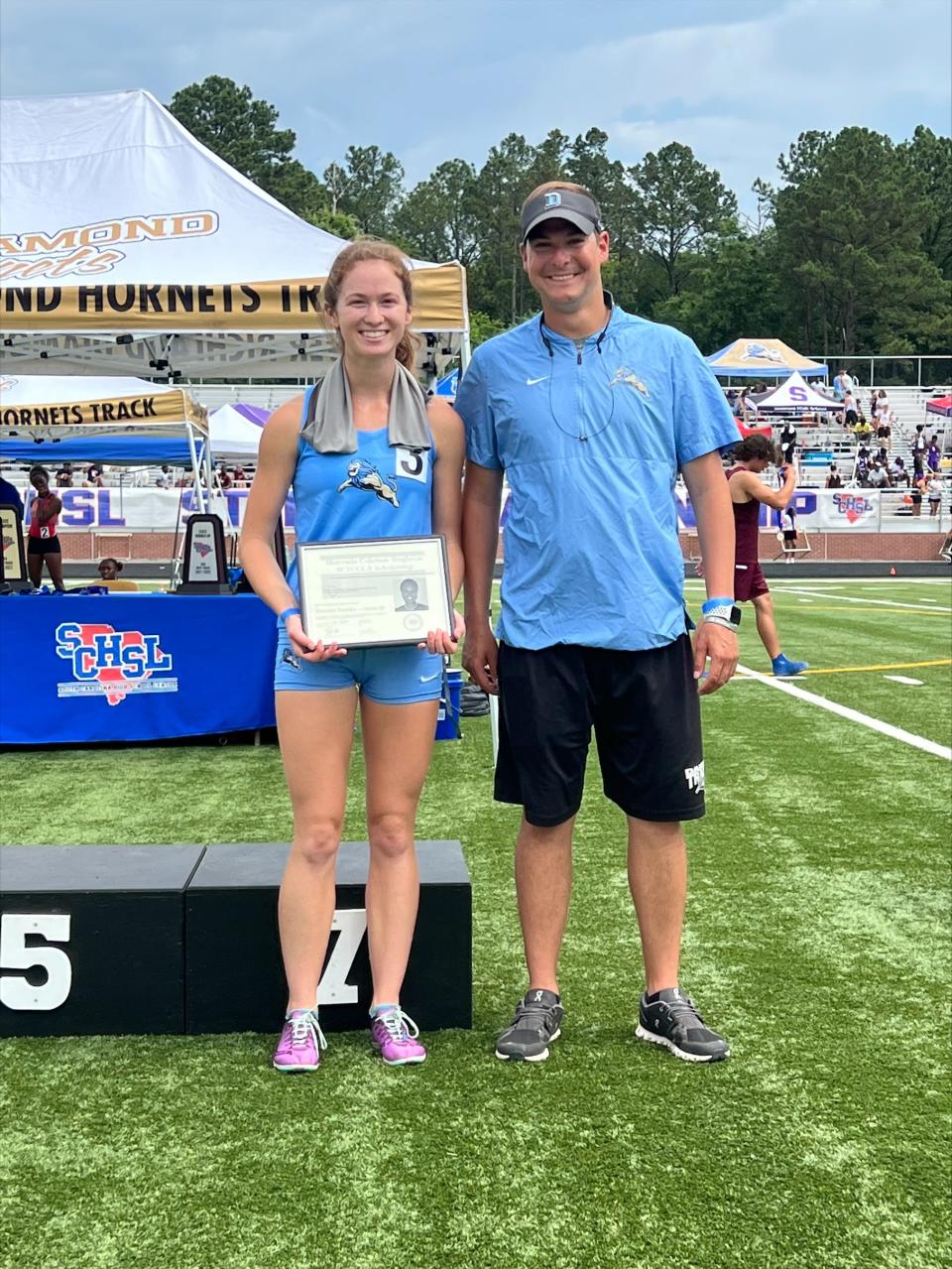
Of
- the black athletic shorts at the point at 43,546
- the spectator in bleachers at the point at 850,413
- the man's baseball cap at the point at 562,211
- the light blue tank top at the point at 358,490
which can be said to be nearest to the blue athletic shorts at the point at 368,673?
the light blue tank top at the point at 358,490

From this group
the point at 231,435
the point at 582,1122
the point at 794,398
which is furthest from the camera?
the point at 794,398

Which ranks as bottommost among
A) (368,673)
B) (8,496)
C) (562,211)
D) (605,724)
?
(605,724)

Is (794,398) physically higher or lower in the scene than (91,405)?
higher

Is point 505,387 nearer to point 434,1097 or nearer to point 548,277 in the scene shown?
point 548,277

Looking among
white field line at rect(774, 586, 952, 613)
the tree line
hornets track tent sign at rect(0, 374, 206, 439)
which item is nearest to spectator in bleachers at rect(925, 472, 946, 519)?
white field line at rect(774, 586, 952, 613)

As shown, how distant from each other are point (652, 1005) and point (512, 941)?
82 cm

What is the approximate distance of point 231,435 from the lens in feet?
68.0

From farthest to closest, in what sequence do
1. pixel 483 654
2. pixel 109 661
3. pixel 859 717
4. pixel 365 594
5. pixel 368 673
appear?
pixel 859 717 < pixel 109 661 < pixel 483 654 < pixel 368 673 < pixel 365 594

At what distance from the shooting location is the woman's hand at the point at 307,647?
2.55 metres

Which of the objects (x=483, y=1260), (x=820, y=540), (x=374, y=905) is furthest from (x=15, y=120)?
(x=820, y=540)

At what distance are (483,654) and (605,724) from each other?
37 centimetres

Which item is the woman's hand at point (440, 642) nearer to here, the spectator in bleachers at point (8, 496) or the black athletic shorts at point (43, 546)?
the spectator in bleachers at point (8, 496)

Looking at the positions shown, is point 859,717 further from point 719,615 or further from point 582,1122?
point 582,1122

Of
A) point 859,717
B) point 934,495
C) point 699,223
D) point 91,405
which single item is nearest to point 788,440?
point 934,495
